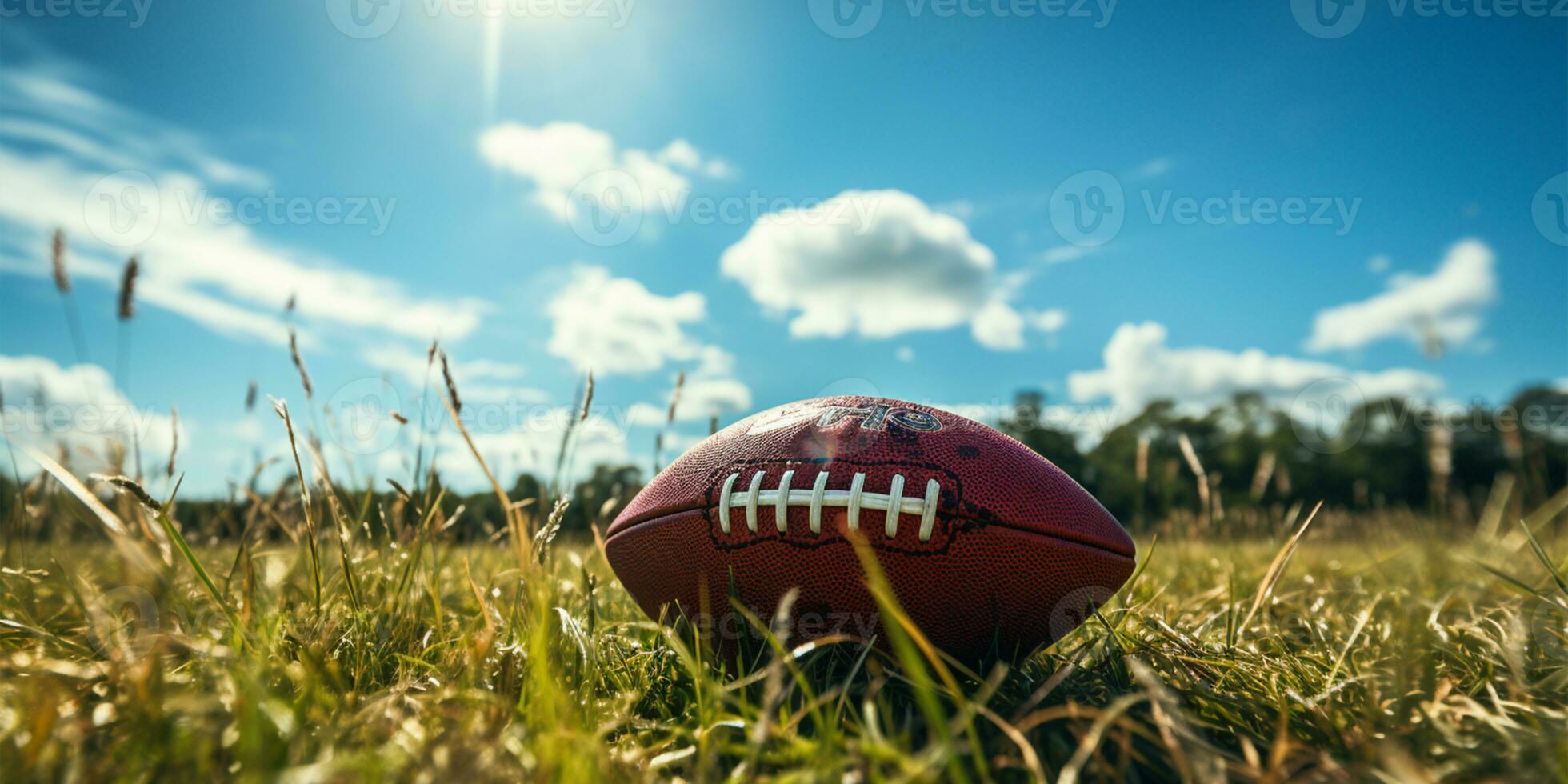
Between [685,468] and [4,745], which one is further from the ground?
[685,468]

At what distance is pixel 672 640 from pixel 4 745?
37.5 inches

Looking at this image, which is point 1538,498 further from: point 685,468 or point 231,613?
point 231,613

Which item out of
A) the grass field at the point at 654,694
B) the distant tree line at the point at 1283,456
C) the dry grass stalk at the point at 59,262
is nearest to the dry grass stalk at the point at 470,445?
the grass field at the point at 654,694

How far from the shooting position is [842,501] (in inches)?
69.1

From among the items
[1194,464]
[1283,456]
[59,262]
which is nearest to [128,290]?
[59,262]

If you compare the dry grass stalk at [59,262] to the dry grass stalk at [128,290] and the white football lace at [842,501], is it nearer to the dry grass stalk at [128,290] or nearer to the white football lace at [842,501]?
the dry grass stalk at [128,290]

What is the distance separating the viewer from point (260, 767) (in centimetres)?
97

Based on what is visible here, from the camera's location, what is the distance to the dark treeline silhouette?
3.01 metres

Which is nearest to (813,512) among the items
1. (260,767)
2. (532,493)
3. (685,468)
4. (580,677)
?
(685,468)

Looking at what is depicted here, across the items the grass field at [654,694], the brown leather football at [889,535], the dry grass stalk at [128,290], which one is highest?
the dry grass stalk at [128,290]

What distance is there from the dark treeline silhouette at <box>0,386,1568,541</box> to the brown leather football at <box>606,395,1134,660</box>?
55 centimetres

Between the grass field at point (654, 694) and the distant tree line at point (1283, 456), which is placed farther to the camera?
the distant tree line at point (1283, 456)

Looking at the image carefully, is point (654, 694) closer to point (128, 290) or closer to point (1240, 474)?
point (128, 290)

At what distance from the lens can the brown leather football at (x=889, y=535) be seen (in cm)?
176
